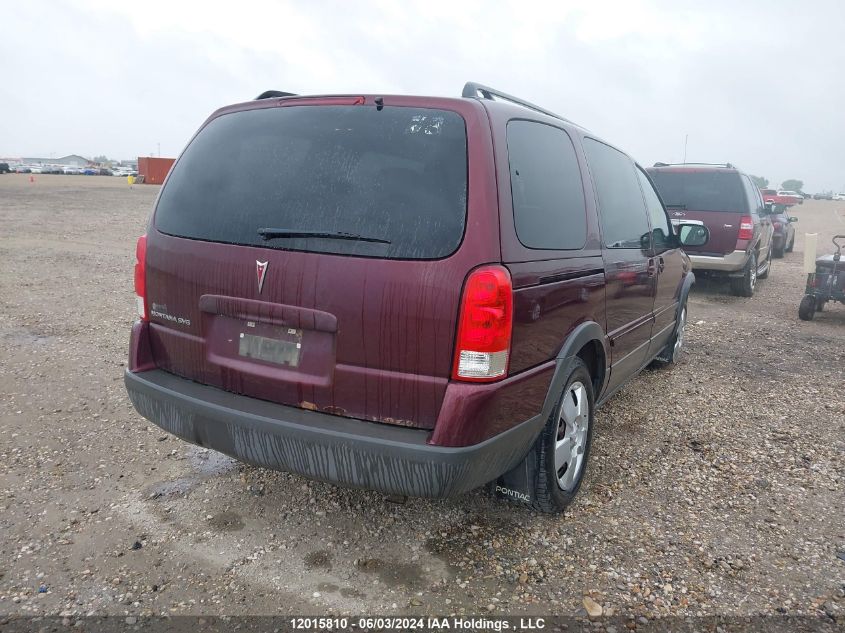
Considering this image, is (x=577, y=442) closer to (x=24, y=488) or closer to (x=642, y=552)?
(x=642, y=552)

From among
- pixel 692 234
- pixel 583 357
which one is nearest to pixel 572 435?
pixel 583 357

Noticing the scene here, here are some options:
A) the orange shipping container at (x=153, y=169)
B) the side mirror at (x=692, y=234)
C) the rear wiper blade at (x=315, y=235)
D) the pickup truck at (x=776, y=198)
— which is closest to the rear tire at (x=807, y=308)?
the side mirror at (x=692, y=234)

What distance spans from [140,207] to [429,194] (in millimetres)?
23913

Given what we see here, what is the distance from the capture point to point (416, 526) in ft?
10.2

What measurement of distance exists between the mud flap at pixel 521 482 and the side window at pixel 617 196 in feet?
4.25

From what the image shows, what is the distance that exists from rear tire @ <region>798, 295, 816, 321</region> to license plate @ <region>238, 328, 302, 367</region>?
7851mm

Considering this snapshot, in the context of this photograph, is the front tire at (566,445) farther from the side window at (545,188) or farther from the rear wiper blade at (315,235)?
the rear wiper blade at (315,235)

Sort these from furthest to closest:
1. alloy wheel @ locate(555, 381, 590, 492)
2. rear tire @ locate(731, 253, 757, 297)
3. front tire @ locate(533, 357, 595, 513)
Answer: rear tire @ locate(731, 253, 757, 297) → alloy wheel @ locate(555, 381, 590, 492) → front tire @ locate(533, 357, 595, 513)

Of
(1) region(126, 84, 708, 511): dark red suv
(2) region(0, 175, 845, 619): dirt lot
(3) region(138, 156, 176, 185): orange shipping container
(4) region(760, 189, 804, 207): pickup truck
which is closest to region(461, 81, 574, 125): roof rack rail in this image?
(1) region(126, 84, 708, 511): dark red suv

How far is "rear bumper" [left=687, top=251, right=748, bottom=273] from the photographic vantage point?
941 cm

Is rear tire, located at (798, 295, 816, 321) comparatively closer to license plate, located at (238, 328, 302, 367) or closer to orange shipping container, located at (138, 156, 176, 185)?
license plate, located at (238, 328, 302, 367)

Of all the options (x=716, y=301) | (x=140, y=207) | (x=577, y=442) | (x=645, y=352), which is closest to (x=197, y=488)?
(x=577, y=442)

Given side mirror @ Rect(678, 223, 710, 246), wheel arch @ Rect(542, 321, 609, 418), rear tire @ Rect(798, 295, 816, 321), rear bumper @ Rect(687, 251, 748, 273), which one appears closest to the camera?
wheel arch @ Rect(542, 321, 609, 418)

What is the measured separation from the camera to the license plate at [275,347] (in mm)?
2615
